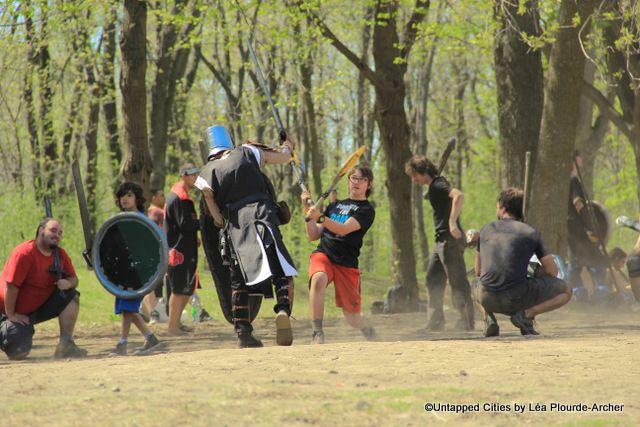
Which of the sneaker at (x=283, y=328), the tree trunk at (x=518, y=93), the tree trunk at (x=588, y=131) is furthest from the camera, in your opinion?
the tree trunk at (x=588, y=131)

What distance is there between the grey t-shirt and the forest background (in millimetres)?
3950

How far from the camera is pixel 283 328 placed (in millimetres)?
8711

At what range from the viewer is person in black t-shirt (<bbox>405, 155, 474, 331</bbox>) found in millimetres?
11539

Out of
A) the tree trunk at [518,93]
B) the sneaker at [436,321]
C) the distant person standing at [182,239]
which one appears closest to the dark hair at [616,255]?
the tree trunk at [518,93]

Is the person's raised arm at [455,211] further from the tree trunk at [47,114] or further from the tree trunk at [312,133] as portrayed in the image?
the tree trunk at [312,133]

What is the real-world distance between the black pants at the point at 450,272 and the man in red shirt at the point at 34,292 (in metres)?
3.90

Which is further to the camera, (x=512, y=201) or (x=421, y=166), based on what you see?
(x=421, y=166)

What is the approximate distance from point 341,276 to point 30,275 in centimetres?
263

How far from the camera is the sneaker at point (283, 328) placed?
28.4 ft

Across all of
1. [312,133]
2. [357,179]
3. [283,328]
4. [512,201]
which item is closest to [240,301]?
[283,328]

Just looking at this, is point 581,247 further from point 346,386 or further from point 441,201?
point 346,386

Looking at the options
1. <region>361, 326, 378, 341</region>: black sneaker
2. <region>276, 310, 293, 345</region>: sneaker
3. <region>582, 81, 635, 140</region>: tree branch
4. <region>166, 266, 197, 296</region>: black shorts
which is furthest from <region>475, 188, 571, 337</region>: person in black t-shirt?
<region>582, 81, 635, 140</region>: tree branch

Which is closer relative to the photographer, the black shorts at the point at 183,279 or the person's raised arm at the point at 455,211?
the person's raised arm at the point at 455,211

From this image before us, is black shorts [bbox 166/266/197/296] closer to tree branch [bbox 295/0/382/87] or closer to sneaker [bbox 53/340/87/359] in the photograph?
sneaker [bbox 53/340/87/359]
